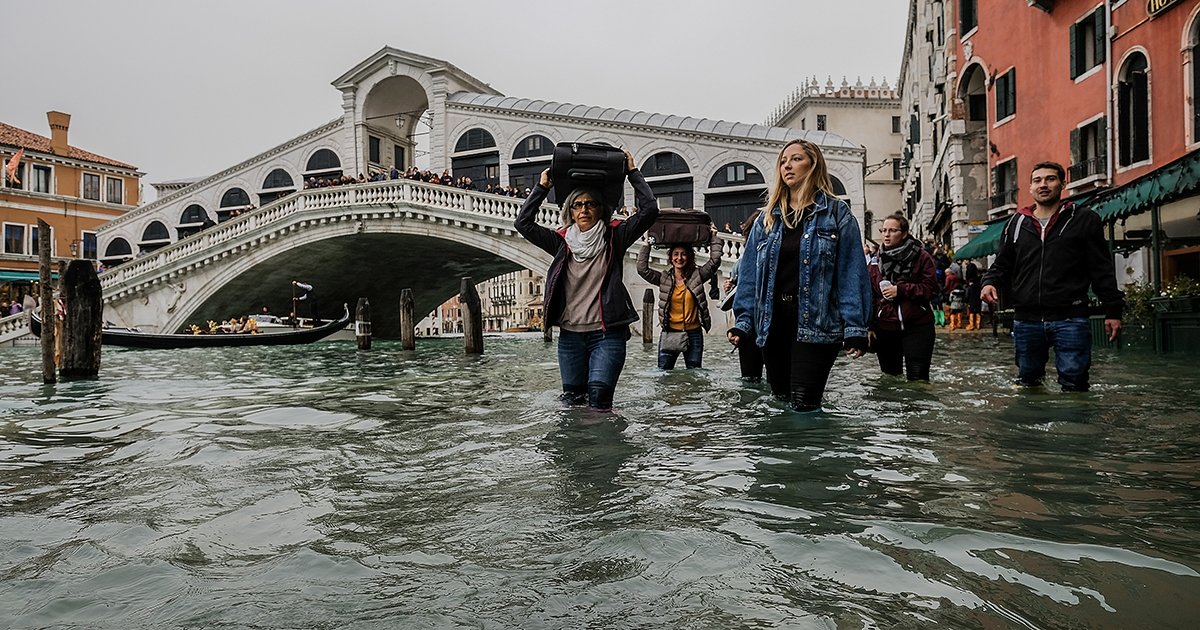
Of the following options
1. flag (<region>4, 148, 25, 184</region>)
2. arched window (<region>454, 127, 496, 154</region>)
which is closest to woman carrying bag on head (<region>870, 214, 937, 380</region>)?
arched window (<region>454, 127, 496, 154</region>)

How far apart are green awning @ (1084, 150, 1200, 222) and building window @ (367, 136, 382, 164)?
106 ft

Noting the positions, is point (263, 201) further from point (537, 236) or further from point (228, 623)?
point (228, 623)

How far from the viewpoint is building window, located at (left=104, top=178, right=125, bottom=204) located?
42594 millimetres

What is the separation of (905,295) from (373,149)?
3528 cm

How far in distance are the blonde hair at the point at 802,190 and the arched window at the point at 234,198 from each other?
39091 mm

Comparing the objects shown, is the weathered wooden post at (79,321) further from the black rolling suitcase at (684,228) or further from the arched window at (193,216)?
the arched window at (193,216)

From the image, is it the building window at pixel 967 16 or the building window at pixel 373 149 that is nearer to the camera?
the building window at pixel 967 16

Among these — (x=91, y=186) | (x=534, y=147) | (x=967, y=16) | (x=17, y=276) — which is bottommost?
(x=17, y=276)

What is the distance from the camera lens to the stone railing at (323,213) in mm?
24891

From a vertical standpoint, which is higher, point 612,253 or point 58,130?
point 58,130

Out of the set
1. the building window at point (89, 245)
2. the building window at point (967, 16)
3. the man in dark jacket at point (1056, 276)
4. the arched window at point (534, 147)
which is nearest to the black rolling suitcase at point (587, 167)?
the man in dark jacket at point (1056, 276)

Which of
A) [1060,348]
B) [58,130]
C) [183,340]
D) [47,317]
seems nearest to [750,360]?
[1060,348]

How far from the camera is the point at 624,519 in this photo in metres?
2.61

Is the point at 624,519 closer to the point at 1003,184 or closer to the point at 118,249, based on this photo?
the point at 1003,184
